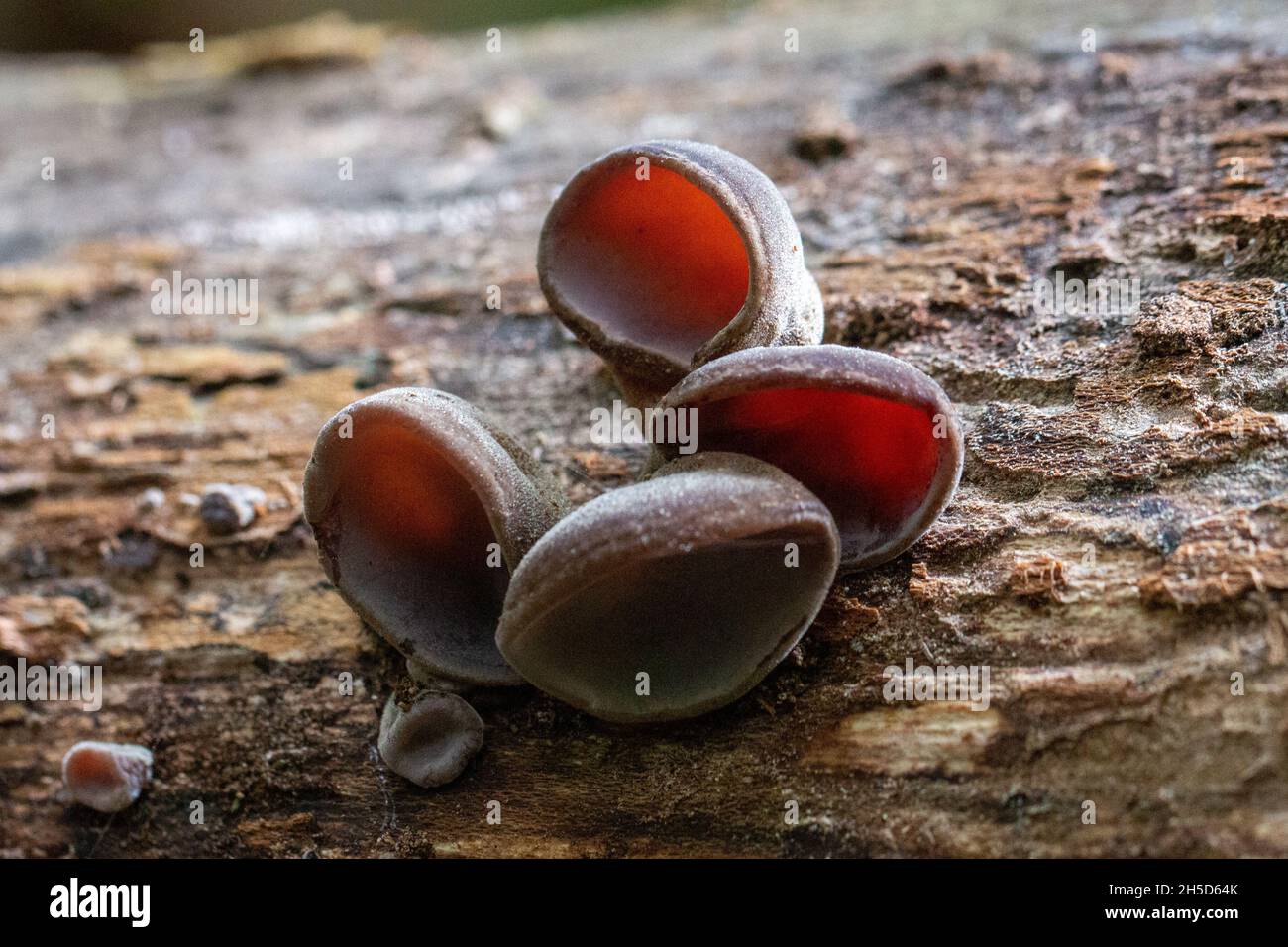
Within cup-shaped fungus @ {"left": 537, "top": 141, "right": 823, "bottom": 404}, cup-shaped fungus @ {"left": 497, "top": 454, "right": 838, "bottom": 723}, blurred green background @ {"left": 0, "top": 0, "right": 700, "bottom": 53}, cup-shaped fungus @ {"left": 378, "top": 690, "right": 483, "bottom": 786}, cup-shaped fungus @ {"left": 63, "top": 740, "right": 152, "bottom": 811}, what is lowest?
cup-shaped fungus @ {"left": 63, "top": 740, "right": 152, "bottom": 811}

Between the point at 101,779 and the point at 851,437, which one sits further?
the point at 101,779

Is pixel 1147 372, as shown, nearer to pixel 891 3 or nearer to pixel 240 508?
pixel 240 508

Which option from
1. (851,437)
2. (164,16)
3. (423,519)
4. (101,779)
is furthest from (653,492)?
(164,16)

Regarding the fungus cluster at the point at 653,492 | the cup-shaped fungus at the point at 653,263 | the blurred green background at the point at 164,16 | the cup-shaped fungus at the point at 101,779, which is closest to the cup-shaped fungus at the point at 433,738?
the fungus cluster at the point at 653,492

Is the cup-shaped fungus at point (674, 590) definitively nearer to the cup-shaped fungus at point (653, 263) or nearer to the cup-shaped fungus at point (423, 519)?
the cup-shaped fungus at point (423, 519)

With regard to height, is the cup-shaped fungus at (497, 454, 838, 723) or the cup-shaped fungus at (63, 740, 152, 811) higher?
the cup-shaped fungus at (497, 454, 838, 723)

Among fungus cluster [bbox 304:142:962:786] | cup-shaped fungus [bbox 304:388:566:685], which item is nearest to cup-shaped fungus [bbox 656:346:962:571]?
fungus cluster [bbox 304:142:962:786]

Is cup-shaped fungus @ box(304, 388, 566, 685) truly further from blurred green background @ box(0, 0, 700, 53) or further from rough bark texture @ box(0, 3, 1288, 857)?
blurred green background @ box(0, 0, 700, 53)

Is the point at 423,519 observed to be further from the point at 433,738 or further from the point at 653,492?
the point at 653,492
